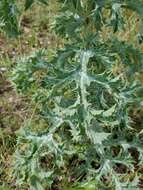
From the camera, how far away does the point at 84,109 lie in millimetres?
2865

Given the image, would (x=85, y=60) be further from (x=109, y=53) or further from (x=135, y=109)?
(x=135, y=109)

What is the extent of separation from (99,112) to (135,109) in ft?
2.99

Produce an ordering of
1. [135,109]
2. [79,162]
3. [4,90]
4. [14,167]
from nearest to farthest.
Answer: [14,167] → [79,162] → [135,109] → [4,90]

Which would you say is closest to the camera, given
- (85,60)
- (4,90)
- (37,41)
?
(85,60)

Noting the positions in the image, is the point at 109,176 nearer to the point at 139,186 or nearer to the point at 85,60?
the point at 139,186

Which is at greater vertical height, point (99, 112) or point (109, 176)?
point (99, 112)

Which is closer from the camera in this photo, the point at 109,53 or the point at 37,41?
the point at 109,53

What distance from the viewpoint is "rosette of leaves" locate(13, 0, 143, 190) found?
287 cm

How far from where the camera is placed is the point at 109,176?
127 inches

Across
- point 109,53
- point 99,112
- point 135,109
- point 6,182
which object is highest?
point 109,53

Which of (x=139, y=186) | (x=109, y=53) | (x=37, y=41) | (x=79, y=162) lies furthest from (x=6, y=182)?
(x=37, y=41)

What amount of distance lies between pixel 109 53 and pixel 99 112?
36cm

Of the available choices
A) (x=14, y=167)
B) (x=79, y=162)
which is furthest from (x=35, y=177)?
(x=79, y=162)

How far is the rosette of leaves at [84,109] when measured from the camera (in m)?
2.87
